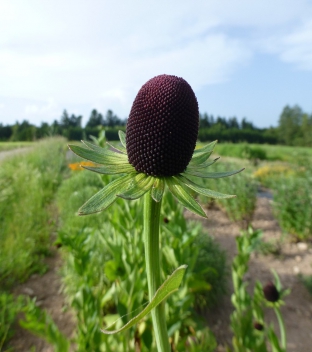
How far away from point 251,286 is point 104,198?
3.50 m

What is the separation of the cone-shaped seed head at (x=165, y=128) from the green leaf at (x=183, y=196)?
3cm

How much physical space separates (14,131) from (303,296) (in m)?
27.9

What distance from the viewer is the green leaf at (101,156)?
0.75 metres

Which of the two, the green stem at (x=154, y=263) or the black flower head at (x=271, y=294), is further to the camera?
the black flower head at (x=271, y=294)

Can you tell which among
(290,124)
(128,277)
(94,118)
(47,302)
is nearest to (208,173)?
(128,277)

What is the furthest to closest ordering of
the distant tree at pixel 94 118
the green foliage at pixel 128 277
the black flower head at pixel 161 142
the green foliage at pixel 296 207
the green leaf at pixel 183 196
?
the distant tree at pixel 94 118 → the green foliage at pixel 296 207 → the green foliage at pixel 128 277 → the black flower head at pixel 161 142 → the green leaf at pixel 183 196

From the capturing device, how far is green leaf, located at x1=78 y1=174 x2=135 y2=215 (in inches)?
23.6

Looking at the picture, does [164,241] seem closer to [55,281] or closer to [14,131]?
[55,281]

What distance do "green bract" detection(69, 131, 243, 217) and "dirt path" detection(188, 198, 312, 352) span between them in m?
2.18

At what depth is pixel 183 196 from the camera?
→ 2.25ft

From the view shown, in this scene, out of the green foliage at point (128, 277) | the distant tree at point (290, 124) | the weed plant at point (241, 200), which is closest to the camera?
the green foliage at point (128, 277)

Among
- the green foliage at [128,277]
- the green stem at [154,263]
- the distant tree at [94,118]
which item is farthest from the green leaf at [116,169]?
the distant tree at [94,118]

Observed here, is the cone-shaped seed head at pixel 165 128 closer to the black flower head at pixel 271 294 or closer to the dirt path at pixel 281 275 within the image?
the black flower head at pixel 271 294

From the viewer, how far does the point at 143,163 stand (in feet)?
2.51
